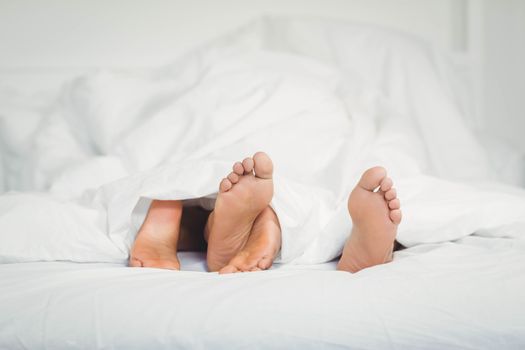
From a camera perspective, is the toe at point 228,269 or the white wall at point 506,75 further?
the white wall at point 506,75

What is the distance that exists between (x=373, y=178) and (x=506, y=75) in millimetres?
1742

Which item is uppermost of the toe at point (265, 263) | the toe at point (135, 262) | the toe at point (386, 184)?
the toe at point (386, 184)

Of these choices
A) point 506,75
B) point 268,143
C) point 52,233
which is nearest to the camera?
point 52,233

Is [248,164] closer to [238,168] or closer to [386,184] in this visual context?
[238,168]

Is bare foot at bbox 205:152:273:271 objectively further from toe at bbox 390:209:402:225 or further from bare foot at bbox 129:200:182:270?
toe at bbox 390:209:402:225

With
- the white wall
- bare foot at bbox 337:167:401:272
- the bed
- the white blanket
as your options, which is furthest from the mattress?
the white wall

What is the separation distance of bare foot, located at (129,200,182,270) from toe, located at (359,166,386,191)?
1.03 feet

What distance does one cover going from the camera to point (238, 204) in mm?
1074

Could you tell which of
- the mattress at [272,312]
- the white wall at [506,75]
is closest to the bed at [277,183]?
the mattress at [272,312]

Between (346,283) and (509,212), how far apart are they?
16.4 inches

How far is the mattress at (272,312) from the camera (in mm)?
820

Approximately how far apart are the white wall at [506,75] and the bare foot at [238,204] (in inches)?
65.5

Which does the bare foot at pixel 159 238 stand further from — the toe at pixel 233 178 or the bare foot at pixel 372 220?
the bare foot at pixel 372 220

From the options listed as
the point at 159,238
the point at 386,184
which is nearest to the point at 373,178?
the point at 386,184
